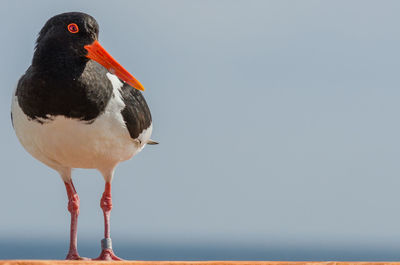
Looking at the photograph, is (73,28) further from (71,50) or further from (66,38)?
(71,50)

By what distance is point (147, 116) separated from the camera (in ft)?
31.3

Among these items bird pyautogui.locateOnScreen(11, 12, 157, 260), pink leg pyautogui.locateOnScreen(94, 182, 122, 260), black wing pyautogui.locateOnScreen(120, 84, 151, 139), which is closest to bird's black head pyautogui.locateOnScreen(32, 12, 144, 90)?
bird pyautogui.locateOnScreen(11, 12, 157, 260)

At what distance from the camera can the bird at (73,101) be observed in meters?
8.09

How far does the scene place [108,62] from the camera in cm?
823

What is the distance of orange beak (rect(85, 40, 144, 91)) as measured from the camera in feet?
26.9

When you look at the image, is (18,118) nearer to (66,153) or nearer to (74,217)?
(66,153)

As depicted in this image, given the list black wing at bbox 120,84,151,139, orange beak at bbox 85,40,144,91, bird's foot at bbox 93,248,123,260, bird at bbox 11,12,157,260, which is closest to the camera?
bird at bbox 11,12,157,260

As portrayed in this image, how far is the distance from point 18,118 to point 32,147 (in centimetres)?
37

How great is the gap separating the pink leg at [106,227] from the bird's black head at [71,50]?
1755 millimetres

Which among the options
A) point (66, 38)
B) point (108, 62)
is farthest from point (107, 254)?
point (66, 38)

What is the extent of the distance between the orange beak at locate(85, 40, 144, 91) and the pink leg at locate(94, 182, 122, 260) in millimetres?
1656

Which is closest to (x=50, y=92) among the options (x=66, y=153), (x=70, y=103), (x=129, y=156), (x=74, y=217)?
(x=70, y=103)

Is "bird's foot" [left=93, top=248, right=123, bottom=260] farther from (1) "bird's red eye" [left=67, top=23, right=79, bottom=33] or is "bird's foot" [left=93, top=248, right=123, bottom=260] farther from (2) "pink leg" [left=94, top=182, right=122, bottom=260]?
(1) "bird's red eye" [left=67, top=23, right=79, bottom=33]

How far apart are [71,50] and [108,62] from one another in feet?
1.39
